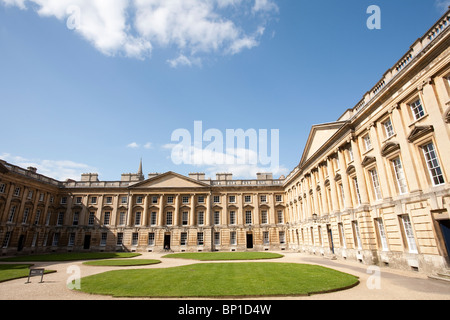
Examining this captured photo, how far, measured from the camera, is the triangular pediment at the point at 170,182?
43.6 metres

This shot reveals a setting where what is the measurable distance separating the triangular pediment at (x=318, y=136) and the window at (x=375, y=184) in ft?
19.9

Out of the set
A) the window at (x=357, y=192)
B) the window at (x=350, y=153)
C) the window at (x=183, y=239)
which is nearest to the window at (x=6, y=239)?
the window at (x=183, y=239)

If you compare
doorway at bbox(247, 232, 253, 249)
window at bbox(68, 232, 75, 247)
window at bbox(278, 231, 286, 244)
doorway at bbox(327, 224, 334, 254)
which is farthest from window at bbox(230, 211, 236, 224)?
window at bbox(68, 232, 75, 247)

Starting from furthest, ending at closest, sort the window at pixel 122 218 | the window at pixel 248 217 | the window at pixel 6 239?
the window at pixel 248 217 < the window at pixel 122 218 < the window at pixel 6 239

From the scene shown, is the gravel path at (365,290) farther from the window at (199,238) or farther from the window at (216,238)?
the window at (216,238)

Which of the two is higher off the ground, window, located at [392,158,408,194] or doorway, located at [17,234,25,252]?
window, located at [392,158,408,194]

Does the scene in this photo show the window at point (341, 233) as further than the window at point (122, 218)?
No

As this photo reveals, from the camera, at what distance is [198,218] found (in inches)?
1690

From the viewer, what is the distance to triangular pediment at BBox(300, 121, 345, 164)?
81.8ft

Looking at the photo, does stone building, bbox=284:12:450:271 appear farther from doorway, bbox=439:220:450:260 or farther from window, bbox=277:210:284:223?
window, bbox=277:210:284:223

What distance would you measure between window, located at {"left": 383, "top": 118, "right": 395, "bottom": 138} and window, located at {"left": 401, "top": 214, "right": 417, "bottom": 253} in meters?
5.64

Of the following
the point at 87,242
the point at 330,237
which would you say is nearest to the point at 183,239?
the point at 87,242

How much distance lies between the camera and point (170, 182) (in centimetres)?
4397
